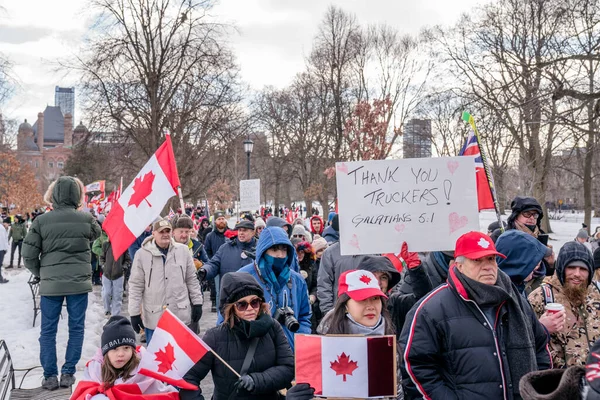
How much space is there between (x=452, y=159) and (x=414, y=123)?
33817 mm

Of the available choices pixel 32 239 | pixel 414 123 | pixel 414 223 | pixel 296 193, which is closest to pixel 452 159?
pixel 414 223

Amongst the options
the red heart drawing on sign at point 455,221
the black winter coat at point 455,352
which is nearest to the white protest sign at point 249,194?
the red heart drawing on sign at point 455,221

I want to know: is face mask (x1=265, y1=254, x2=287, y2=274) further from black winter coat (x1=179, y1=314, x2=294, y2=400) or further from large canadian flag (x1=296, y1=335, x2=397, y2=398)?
large canadian flag (x1=296, y1=335, x2=397, y2=398)

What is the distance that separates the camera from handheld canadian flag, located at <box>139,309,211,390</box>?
3256 mm

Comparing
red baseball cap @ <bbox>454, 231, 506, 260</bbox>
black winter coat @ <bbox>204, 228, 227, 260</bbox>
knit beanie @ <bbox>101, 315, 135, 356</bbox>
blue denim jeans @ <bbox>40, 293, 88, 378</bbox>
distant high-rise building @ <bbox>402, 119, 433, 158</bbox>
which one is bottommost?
blue denim jeans @ <bbox>40, 293, 88, 378</bbox>

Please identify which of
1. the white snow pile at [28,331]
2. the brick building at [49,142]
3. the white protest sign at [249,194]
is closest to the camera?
the white snow pile at [28,331]

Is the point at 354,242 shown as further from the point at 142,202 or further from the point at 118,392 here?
the point at 142,202

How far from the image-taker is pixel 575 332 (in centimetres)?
362

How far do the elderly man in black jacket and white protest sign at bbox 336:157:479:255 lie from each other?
110 cm

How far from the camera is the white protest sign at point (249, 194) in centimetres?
1545

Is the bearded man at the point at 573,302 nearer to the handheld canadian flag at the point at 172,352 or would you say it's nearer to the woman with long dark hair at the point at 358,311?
the woman with long dark hair at the point at 358,311

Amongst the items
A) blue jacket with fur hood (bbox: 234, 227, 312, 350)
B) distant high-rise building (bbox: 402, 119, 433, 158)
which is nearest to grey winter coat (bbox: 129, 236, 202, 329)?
blue jacket with fur hood (bbox: 234, 227, 312, 350)

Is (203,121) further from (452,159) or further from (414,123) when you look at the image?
(452,159)

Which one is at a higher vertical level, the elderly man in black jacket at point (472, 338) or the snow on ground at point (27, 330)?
the elderly man in black jacket at point (472, 338)
